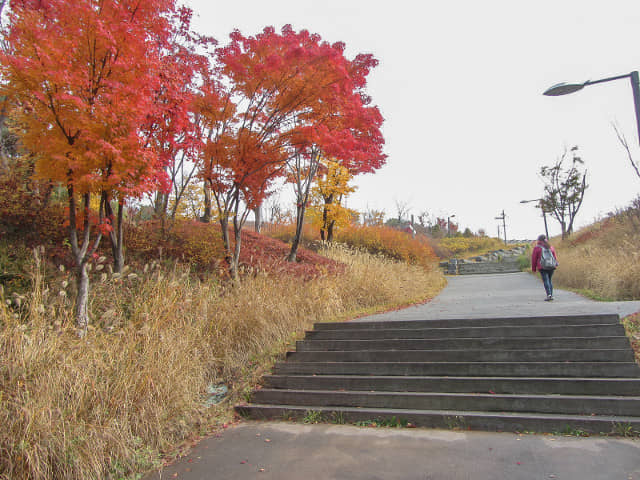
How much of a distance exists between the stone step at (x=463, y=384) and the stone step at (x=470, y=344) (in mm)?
733

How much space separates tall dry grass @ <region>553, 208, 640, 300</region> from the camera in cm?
991

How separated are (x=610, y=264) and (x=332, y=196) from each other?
10838mm

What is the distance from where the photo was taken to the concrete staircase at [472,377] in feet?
13.9

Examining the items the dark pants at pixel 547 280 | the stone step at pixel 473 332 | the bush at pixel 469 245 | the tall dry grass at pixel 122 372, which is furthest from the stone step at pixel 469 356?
the bush at pixel 469 245

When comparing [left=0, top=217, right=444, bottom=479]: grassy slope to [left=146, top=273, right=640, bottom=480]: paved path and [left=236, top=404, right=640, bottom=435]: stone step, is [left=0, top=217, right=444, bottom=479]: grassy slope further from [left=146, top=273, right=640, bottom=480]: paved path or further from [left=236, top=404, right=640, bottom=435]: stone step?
[left=236, top=404, right=640, bottom=435]: stone step

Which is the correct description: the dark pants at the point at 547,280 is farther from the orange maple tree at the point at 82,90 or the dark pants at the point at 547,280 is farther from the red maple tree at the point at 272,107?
the orange maple tree at the point at 82,90

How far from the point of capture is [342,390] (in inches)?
208

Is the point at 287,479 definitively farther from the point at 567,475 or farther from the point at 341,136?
the point at 341,136

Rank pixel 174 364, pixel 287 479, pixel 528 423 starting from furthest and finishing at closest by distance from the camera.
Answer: pixel 174 364 → pixel 528 423 → pixel 287 479

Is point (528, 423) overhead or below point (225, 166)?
below

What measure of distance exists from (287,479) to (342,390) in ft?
6.56

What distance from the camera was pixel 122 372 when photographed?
4.06m

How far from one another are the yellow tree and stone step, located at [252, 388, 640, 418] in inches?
512

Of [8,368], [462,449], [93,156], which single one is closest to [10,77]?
[93,156]
